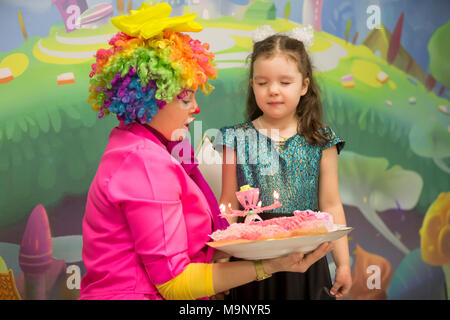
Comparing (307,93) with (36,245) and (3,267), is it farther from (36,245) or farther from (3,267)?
(3,267)

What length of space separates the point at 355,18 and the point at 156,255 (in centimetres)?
233

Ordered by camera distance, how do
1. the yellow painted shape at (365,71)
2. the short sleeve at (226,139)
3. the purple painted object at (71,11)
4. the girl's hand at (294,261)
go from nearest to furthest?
the girl's hand at (294,261), the short sleeve at (226,139), the purple painted object at (71,11), the yellow painted shape at (365,71)

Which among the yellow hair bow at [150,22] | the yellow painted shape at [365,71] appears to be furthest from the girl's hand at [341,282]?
the yellow painted shape at [365,71]

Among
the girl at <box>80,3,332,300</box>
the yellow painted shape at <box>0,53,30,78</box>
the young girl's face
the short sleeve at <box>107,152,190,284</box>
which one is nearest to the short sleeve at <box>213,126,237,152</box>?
the young girl's face

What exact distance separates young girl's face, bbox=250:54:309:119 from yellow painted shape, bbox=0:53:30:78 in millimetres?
1797

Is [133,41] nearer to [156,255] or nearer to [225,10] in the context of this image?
[156,255]

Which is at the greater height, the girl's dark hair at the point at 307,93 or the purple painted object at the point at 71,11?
the purple painted object at the point at 71,11

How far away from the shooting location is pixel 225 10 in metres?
3.16

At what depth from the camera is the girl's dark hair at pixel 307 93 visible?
81.1 inches

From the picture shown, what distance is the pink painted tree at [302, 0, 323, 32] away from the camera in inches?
126

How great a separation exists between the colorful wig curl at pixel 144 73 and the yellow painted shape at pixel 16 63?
1.64 meters

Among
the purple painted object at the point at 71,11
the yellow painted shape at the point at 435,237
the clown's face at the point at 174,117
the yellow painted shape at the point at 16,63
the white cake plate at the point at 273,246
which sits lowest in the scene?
the yellow painted shape at the point at 435,237

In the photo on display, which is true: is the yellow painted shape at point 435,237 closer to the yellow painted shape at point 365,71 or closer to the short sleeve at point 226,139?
the yellow painted shape at point 365,71

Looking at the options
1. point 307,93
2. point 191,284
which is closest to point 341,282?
point 191,284
